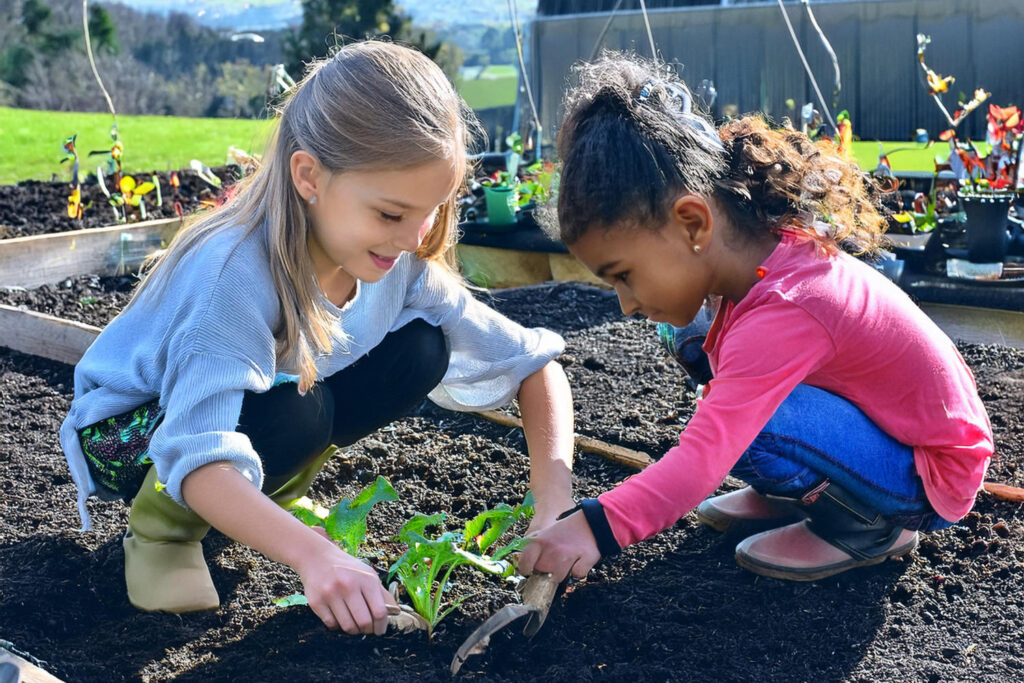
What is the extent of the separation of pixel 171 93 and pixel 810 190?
45.7ft

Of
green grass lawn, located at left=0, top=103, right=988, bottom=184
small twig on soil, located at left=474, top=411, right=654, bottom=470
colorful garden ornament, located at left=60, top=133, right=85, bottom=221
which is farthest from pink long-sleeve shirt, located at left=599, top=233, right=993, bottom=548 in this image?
green grass lawn, located at left=0, top=103, right=988, bottom=184

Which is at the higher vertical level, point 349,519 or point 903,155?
point 349,519

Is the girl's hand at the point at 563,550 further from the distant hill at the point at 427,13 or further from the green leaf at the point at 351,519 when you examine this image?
the distant hill at the point at 427,13

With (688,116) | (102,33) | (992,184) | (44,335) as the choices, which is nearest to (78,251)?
(44,335)

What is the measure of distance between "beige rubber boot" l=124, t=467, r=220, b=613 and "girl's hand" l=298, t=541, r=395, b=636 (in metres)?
0.50

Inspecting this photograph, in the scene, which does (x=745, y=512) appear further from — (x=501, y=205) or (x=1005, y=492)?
(x=501, y=205)

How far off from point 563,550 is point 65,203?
4.68 meters

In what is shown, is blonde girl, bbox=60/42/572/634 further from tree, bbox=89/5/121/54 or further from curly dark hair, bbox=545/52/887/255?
tree, bbox=89/5/121/54

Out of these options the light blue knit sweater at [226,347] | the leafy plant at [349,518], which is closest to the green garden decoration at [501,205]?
the light blue knit sweater at [226,347]

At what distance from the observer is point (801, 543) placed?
2.00 m

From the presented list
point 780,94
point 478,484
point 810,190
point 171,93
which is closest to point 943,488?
point 810,190

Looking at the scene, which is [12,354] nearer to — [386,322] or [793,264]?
[386,322]

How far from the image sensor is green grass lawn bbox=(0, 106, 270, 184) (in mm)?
8359

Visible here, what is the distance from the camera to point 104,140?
31.9 feet
